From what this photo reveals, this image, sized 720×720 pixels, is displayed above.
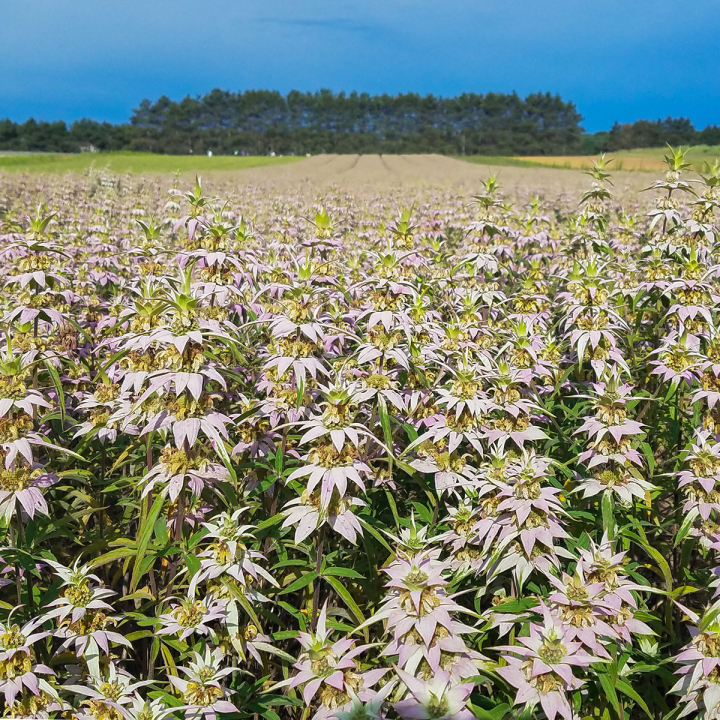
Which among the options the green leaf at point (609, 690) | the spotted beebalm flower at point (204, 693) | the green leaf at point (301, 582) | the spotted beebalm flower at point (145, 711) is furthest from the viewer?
the green leaf at point (301, 582)

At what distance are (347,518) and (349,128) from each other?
120m

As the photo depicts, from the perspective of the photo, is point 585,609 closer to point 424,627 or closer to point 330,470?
point 424,627

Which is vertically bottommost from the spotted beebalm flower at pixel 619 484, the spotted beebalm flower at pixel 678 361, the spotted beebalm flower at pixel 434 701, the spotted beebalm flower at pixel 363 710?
the spotted beebalm flower at pixel 363 710

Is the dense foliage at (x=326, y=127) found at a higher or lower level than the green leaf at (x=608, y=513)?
higher

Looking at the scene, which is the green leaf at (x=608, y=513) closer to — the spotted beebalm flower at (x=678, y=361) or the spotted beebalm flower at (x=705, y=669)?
the spotted beebalm flower at (x=705, y=669)

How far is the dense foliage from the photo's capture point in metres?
88.2

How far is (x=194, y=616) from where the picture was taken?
3.04 metres

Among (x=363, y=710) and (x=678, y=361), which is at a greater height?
(x=678, y=361)

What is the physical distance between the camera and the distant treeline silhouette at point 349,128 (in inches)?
3447

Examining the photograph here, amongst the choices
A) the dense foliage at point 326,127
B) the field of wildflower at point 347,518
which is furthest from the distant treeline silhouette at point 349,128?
the field of wildflower at point 347,518

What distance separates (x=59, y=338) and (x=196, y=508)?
8.53 ft

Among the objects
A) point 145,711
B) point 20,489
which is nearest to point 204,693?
point 145,711

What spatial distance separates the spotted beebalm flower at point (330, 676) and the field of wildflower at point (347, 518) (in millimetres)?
12

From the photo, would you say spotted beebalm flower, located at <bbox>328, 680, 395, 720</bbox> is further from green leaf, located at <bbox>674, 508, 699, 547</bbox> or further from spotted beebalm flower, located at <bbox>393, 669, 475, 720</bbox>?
green leaf, located at <bbox>674, 508, 699, 547</bbox>
